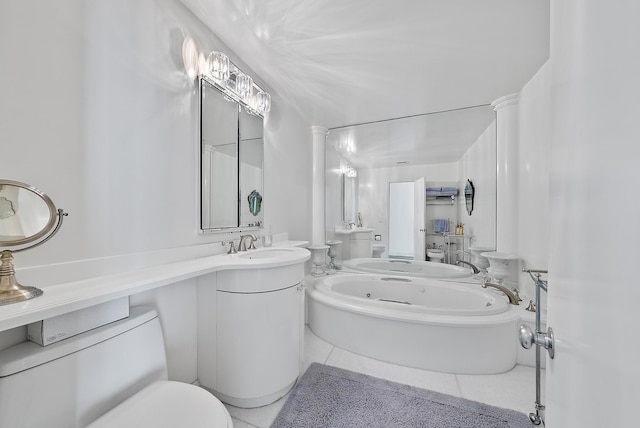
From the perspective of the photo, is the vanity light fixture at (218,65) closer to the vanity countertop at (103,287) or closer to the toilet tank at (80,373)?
the vanity countertop at (103,287)

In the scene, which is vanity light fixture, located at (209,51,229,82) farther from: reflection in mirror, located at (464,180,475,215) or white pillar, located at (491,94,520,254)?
reflection in mirror, located at (464,180,475,215)

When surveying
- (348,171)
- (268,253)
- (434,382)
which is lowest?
(434,382)

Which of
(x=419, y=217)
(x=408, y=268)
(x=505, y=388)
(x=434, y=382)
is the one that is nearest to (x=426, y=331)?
(x=434, y=382)

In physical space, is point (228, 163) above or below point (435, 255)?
above

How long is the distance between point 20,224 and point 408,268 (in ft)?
10.2

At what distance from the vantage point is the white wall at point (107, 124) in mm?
829

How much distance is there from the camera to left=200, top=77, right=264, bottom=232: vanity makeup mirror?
1.53 m

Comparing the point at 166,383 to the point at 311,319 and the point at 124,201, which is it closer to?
the point at 124,201

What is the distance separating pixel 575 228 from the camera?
1.44 feet

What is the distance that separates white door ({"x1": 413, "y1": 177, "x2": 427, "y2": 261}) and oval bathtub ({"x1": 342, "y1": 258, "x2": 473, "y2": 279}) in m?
0.12

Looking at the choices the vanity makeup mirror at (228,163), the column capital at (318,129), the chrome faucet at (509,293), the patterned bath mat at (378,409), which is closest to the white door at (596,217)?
the patterned bath mat at (378,409)

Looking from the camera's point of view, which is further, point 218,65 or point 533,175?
point 533,175

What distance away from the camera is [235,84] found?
173 cm

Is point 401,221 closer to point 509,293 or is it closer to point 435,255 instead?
point 435,255
